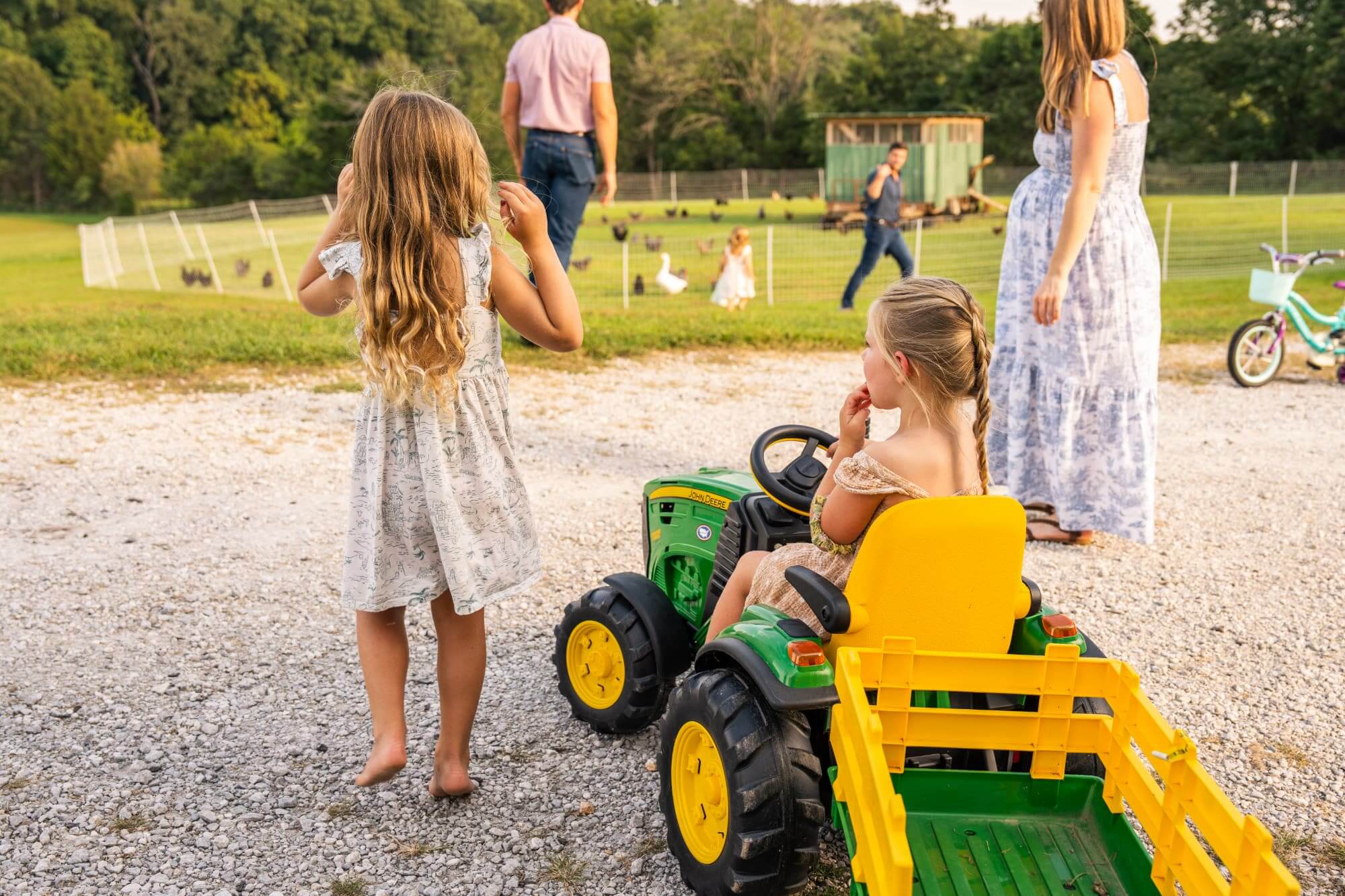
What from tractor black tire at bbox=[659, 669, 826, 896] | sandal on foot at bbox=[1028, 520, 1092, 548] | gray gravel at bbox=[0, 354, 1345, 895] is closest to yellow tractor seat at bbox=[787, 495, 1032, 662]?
tractor black tire at bbox=[659, 669, 826, 896]

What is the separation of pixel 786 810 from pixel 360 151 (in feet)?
Answer: 5.72

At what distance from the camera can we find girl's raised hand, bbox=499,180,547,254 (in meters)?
2.72

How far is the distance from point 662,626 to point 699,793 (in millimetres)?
655

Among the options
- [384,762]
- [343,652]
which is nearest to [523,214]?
[384,762]

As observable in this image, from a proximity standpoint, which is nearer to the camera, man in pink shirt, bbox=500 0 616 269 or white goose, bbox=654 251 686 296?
man in pink shirt, bbox=500 0 616 269

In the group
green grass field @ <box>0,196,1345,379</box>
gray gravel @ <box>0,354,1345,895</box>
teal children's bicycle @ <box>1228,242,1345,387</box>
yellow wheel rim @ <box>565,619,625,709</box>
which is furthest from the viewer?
green grass field @ <box>0,196,1345,379</box>

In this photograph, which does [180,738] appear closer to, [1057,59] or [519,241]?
[519,241]

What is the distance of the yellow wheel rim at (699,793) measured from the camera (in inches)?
98.9

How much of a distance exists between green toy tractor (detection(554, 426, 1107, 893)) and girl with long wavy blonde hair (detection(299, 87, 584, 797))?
2.00ft

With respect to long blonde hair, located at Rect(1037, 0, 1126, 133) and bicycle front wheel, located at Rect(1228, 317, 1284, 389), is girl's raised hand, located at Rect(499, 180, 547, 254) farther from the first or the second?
bicycle front wheel, located at Rect(1228, 317, 1284, 389)

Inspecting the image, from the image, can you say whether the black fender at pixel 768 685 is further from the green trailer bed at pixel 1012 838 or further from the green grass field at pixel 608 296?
the green grass field at pixel 608 296

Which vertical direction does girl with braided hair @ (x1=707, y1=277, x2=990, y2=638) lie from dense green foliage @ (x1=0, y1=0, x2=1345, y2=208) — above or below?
below

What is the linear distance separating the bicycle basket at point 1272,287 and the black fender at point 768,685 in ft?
25.4

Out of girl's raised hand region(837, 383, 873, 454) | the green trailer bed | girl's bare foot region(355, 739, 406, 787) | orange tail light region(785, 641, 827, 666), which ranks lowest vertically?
girl's bare foot region(355, 739, 406, 787)
